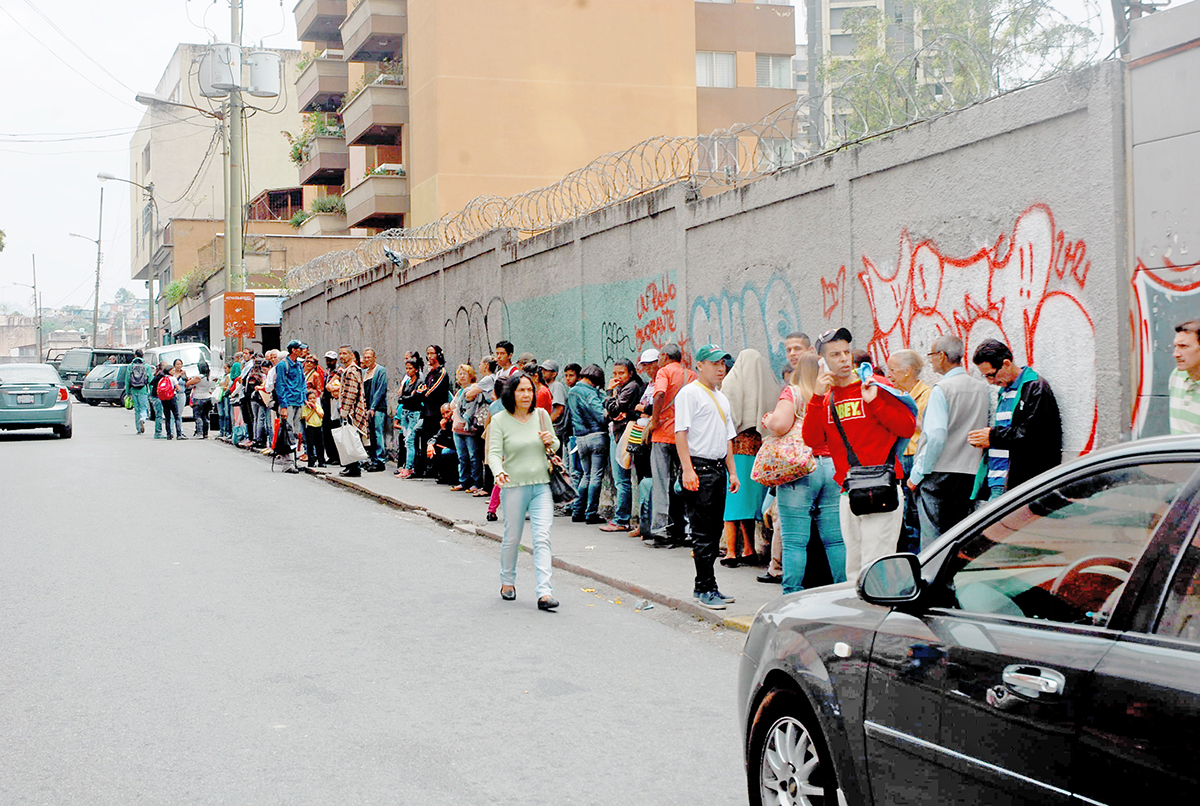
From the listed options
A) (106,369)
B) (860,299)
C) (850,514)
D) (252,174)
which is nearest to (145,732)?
(850,514)

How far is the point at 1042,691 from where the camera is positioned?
2.84 metres

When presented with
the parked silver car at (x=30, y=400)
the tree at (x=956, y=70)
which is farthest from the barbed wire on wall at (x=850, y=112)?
the parked silver car at (x=30, y=400)

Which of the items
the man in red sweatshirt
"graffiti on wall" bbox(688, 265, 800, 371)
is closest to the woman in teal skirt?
"graffiti on wall" bbox(688, 265, 800, 371)

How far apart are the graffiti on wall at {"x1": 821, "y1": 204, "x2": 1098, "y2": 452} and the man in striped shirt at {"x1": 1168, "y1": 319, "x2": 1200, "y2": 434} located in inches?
34.4

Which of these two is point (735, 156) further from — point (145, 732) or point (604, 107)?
point (604, 107)

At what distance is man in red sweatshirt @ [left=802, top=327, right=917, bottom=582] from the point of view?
6879 mm

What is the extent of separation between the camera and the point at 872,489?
682 centimetres

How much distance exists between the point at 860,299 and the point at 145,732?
236 inches

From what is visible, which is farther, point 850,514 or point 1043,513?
point 850,514

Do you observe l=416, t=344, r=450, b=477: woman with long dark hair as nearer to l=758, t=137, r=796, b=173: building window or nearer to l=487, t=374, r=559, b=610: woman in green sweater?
l=758, t=137, r=796, b=173: building window

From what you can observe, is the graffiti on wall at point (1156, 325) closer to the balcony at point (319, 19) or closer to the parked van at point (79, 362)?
the balcony at point (319, 19)

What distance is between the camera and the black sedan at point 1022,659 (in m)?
2.61

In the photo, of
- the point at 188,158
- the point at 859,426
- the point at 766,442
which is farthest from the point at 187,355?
the point at 188,158

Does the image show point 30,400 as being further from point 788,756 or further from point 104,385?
point 788,756
